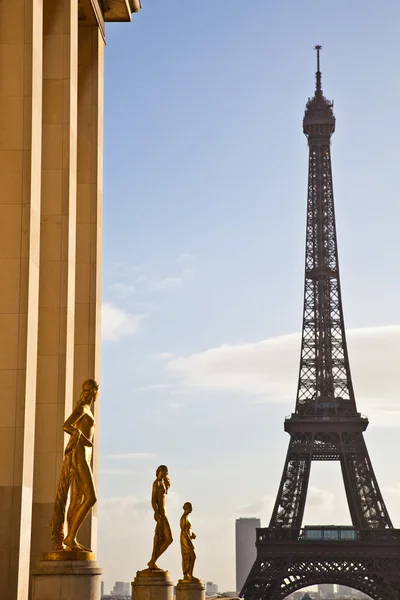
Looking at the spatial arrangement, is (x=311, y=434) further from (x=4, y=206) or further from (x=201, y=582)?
(x=4, y=206)

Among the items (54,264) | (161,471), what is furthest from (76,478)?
(161,471)

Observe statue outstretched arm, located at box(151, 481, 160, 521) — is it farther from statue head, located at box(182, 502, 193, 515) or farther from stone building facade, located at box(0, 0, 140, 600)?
statue head, located at box(182, 502, 193, 515)

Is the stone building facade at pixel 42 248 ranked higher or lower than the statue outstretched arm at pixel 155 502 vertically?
higher

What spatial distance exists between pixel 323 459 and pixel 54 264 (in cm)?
7968

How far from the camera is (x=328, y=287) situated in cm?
10706

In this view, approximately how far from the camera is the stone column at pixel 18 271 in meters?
19.9

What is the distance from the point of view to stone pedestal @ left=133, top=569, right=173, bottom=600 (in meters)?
25.8

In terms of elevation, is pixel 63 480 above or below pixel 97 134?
below

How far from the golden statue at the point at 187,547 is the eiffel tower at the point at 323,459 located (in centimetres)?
5540

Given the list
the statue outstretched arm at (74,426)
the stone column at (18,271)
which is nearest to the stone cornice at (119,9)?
the stone column at (18,271)

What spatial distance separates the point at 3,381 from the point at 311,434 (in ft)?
265

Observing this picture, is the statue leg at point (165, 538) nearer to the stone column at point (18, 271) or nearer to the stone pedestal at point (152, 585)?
the stone pedestal at point (152, 585)

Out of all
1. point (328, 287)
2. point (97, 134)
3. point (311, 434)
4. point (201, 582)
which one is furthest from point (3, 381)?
point (328, 287)

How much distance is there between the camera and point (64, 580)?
16.2 m
